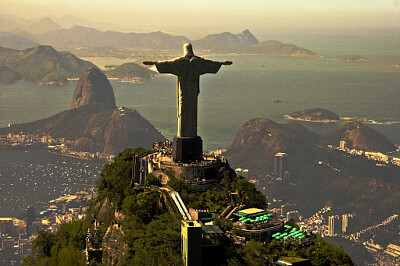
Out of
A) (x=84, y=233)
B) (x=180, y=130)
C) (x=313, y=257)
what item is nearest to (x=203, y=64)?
(x=180, y=130)

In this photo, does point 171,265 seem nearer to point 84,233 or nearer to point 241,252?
point 241,252

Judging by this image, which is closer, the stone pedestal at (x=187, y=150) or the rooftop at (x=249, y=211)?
the rooftop at (x=249, y=211)

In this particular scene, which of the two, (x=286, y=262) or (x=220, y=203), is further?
(x=220, y=203)

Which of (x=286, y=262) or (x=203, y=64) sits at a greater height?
(x=203, y=64)

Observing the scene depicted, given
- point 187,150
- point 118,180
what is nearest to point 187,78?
point 187,150

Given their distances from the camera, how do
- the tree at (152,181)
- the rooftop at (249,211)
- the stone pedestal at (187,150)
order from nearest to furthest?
the rooftop at (249,211), the tree at (152,181), the stone pedestal at (187,150)

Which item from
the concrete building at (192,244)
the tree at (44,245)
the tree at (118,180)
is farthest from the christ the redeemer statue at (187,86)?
the concrete building at (192,244)

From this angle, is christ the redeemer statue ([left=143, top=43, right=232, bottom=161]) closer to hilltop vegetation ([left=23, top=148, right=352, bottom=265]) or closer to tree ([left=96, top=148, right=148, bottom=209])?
hilltop vegetation ([left=23, top=148, right=352, bottom=265])

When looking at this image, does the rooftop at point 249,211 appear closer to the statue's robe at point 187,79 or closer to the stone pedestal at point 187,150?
the stone pedestal at point 187,150

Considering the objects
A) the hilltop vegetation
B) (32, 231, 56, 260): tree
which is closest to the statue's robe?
the hilltop vegetation
